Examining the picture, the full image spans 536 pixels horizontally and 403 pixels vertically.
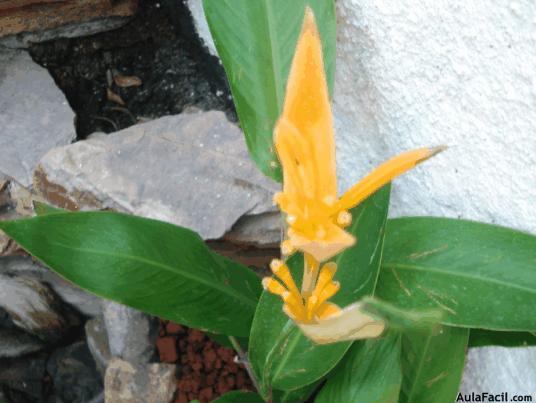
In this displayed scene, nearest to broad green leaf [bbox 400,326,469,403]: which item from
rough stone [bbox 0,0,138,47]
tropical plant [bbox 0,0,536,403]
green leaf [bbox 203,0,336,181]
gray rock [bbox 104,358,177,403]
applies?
tropical plant [bbox 0,0,536,403]

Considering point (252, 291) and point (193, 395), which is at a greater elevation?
point (252, 291)

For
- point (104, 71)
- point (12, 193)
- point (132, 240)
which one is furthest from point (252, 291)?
point (104, 71)

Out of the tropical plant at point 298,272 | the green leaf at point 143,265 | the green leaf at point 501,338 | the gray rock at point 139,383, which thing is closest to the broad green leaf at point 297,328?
the tropical plant at point 298,272

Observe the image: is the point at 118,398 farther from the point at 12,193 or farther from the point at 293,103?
the point at 293,103

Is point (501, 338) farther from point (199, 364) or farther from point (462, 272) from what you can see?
point (199, 364)

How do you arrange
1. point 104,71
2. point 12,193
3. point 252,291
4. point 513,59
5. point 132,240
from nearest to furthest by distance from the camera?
point 513,59
point 132,240
point 252,291
point 12,193
point 104,71

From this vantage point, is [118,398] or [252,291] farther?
[118,398]

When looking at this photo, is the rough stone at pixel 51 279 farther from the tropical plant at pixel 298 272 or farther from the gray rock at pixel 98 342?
the tropical plant at pixel 298 272

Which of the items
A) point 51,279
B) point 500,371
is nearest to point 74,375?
point 51,279
